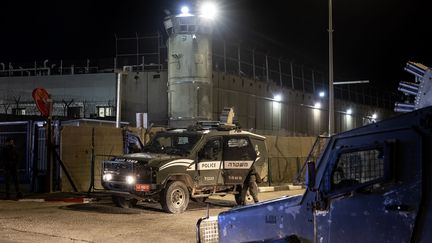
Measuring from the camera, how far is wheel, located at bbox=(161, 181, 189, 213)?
549 inches

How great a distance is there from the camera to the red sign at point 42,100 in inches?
664

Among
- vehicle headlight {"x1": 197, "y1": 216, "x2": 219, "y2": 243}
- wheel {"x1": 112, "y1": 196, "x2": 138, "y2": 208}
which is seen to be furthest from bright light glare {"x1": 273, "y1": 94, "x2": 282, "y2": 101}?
vehicle headlight {"x1": 197, "y1": 216, "x2": 219, "y2": 243}

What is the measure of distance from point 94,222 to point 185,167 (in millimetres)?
2871

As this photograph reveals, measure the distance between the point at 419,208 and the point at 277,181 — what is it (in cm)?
2025

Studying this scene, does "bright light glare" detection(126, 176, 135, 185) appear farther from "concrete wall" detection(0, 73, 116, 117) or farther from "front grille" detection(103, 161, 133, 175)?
"concrete wall" detection(0, 73, 116, 117)

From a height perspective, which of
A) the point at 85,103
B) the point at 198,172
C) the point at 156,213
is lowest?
the point at 156,213

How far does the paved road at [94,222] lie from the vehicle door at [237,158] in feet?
3.20

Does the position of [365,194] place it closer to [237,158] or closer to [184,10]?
[237,158]

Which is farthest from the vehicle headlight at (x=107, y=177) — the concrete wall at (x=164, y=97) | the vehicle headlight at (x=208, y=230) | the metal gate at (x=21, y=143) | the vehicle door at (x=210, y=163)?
the concrete wall at (x=164, y=97)

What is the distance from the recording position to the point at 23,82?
4106 centimetres

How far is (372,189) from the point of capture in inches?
192

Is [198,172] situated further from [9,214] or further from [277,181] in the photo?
[277,181]

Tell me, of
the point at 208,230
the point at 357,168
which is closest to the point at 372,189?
the point at 357,168

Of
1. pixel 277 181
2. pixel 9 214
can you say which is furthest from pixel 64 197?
pixel 277 181
